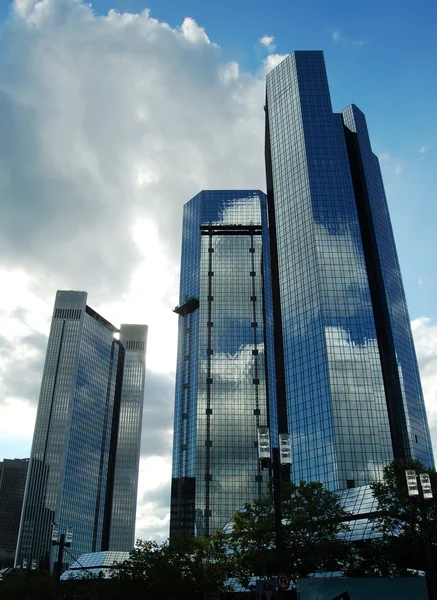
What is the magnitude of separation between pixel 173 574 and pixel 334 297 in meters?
105

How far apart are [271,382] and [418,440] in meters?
55.8

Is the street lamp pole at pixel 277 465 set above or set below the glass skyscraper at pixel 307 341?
below

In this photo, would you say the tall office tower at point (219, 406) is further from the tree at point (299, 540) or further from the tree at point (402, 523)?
the tree at point (402, 523)

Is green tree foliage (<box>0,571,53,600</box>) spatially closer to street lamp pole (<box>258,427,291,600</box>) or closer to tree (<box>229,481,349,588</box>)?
tree (<box>229,481,349,588</box>)

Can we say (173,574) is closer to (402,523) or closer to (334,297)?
(402,523)

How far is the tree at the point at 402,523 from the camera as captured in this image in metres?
50.9

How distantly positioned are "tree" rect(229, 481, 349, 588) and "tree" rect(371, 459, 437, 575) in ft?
15.0

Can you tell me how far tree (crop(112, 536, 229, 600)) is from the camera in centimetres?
5441

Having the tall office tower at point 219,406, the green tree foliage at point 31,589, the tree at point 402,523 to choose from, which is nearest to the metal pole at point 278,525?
the tree at point 402,523

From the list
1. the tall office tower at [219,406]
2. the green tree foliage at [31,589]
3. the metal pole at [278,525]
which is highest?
the tall office tower at [219,406]

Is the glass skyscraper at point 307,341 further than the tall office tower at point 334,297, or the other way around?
the glass skyscraper at point 307,341

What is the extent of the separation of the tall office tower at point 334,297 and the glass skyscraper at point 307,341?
0.35 m

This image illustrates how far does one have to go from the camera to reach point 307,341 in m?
149

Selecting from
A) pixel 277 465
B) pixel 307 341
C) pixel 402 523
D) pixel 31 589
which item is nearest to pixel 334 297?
pixel 307 341
